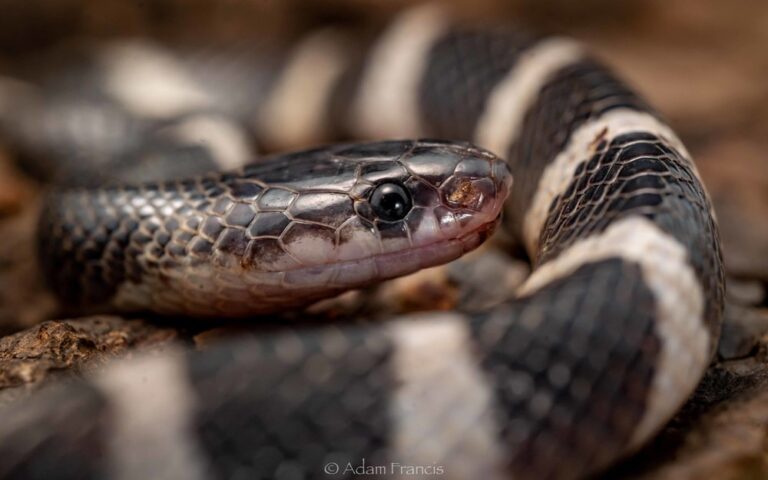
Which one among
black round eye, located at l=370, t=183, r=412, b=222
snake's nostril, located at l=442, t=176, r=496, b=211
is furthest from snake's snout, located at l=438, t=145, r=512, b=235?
black round eye, located at l=370, t=183, r=412, b=222

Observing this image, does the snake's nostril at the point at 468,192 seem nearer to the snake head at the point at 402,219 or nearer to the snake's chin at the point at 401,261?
the snake head at the point at 402,219

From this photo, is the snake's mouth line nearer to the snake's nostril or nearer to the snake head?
the snake head

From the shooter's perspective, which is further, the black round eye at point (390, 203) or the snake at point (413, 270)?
the black round eye at point (390, 203)

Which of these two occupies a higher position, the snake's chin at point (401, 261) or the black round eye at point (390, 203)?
the black round eye at point (390, 203)

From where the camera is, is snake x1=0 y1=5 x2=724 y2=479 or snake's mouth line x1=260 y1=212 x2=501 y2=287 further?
snake's mouth line x1=260 y1=212 x2=501 y2=287

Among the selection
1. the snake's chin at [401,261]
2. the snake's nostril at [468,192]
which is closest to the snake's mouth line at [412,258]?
the snake's chin at [401,261]

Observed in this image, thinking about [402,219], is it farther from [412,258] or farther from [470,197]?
[470,197]

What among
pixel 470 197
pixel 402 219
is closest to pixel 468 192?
pixel 470 197

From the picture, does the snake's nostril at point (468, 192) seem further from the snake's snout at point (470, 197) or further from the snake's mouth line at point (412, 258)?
the snake's mouth line at point (412, 258)

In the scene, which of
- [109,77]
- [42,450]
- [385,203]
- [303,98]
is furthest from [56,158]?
[42,450]
